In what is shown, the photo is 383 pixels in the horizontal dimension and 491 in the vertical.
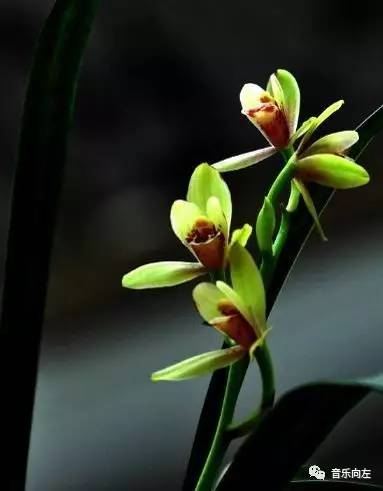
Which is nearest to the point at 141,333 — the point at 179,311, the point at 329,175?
the point at 179,311

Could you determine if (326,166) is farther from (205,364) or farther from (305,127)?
(205,364)

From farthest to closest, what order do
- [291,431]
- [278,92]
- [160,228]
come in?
[160,228]
[278,92]
[291,431]

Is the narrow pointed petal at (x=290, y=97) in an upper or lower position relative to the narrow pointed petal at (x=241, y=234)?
upper

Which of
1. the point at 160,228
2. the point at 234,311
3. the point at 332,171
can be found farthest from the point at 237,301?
the point at 160,228

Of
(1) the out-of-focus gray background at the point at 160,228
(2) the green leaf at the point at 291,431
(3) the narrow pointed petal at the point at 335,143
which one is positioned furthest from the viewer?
(1) the out-of-focus gray background at the point at 160,228

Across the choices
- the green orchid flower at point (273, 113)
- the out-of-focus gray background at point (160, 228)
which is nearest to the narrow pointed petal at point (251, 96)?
the green orchid flower at point (273, 113)

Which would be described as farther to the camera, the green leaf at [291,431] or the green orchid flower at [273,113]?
the green orchid flower at [273,113]

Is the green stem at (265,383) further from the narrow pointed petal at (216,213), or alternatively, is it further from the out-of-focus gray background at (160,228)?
the out-of-focus gray background at (160,228)

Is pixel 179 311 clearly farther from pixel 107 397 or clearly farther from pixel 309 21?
pixel 309 21
